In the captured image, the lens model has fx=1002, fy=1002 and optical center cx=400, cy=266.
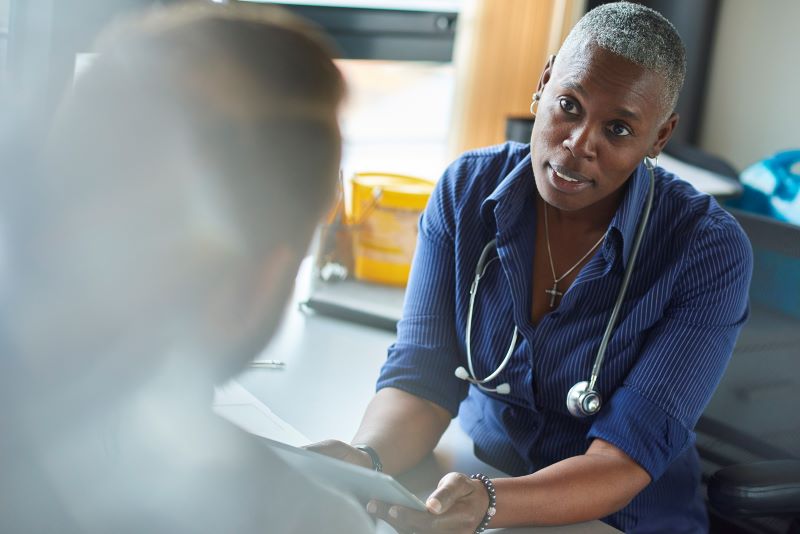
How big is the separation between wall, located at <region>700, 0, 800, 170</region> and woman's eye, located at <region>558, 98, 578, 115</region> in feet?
6.72

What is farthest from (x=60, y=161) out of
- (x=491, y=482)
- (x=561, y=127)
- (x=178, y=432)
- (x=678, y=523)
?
(x=678, y=523)

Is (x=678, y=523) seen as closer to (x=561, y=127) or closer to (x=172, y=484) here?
(x=561, y=127)

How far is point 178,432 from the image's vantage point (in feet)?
2.18

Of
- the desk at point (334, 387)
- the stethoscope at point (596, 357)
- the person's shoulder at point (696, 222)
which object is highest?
the person's shoulder at point (696, 222)

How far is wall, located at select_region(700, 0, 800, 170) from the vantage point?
323 centimetres

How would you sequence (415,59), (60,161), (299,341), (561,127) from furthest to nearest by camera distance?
(415,59), (299,341), (561,127), (60,161)

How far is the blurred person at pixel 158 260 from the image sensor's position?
585 mm

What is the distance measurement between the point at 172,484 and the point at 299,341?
1.18 m

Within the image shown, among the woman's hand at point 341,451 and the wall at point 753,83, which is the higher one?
the wall at point 753,83

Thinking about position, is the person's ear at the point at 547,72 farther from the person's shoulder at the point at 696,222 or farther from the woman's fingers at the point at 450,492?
the woman's fingers at the point at 450,492

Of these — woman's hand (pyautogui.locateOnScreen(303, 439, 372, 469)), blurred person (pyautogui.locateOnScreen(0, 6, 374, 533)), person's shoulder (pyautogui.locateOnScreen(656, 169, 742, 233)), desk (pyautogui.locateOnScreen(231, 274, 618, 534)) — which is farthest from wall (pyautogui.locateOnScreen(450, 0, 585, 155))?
blurred person (pyautogui.locateOnScreen(0, 6, 374, 533))

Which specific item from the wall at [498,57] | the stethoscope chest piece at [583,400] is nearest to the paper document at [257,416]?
the stethoscope chest piece at [583,400]

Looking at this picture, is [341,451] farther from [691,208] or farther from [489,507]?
[691,208]

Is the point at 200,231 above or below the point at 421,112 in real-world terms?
above
